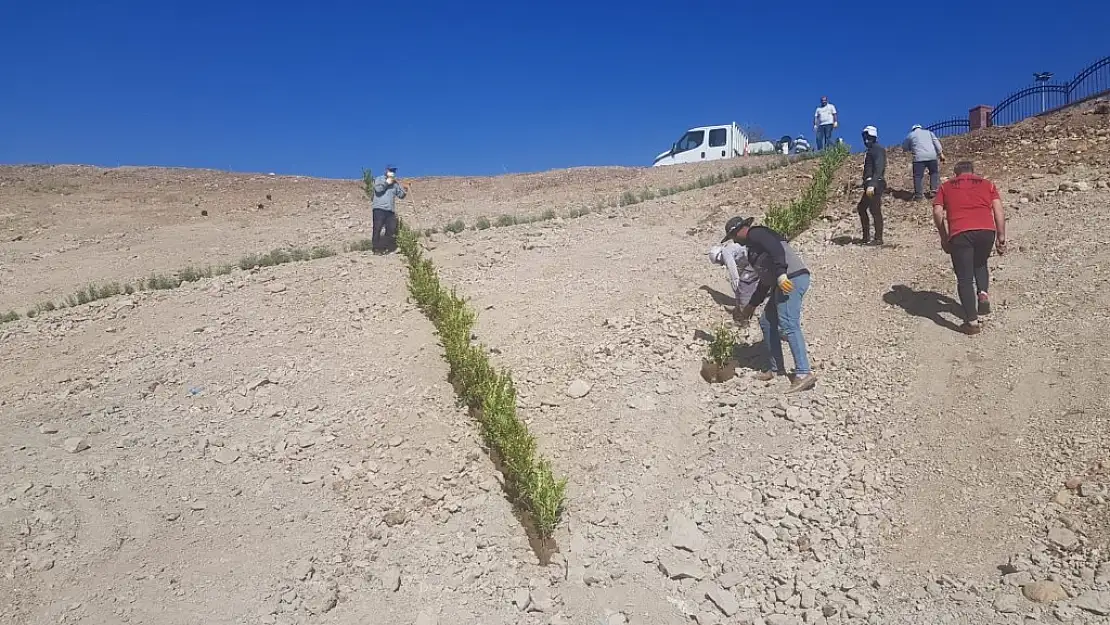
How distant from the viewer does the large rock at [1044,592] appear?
3.91 meters

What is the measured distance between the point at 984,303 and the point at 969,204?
39.8 inches

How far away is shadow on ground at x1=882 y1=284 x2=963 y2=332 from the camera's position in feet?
23.4

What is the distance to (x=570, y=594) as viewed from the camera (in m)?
4.79

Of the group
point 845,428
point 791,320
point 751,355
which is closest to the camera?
point 845,428

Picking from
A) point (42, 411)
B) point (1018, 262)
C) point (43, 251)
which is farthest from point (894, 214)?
point (43, 251)

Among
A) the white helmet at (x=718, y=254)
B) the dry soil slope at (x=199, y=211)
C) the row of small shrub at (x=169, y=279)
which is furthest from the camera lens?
the dry soil slope at (x=199, y=211)

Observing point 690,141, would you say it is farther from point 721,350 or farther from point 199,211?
point 721,350

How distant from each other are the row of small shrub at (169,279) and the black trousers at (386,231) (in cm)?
65

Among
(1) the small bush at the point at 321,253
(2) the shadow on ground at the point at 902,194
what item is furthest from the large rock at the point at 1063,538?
(1) the small bush at the point at 321,253

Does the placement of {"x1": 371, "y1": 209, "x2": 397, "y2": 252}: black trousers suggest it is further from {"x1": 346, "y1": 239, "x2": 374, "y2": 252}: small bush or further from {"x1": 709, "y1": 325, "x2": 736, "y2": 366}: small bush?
{"x1": 709, "y1": 325, "x2": 736, "y2": 366}: small bush

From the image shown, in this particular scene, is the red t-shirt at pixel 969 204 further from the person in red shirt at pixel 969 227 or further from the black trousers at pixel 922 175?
the black trousers at pixel 922 175

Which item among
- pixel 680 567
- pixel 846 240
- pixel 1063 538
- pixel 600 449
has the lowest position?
pixel 680 567

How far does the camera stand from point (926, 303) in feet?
24.5

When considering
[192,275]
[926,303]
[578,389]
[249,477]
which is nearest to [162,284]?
[192,275]
